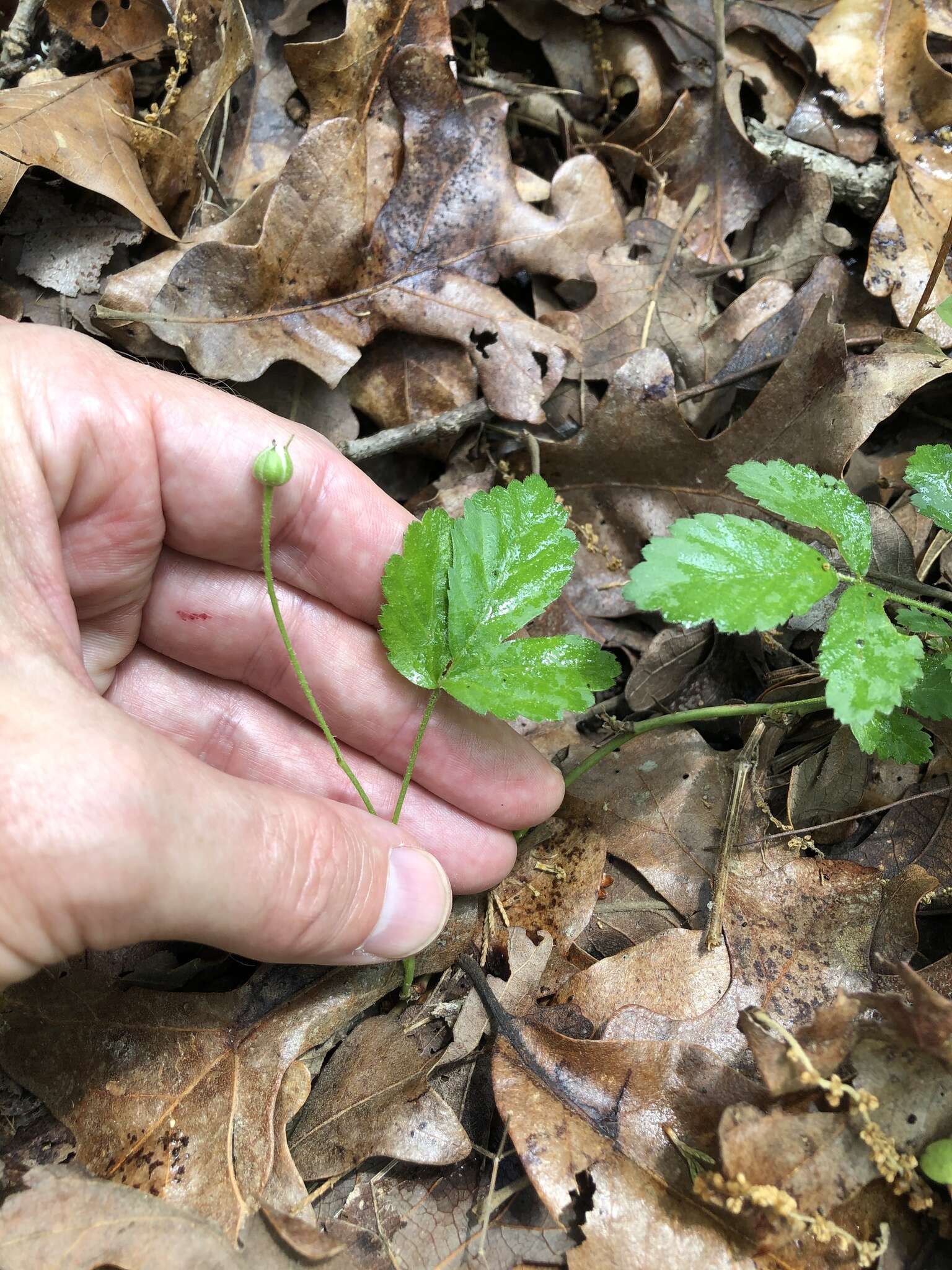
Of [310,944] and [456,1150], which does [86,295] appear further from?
[456,1150]

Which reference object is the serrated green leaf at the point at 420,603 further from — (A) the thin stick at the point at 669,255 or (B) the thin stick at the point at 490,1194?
(A) the thin stick at the point at 669,255

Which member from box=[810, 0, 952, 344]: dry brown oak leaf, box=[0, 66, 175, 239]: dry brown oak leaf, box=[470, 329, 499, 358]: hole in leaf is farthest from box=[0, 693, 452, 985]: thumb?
box=[810, 0, 952, 344]: dry brown oak leaf

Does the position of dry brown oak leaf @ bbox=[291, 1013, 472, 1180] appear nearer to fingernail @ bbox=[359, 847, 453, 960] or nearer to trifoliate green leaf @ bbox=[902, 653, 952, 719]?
fingernail @ bbox=[359, 847, 453, 960]

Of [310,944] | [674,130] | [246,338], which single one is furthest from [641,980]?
[674,130]

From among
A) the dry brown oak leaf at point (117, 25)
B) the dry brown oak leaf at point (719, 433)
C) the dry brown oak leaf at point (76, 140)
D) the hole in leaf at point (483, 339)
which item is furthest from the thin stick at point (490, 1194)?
the dry brown oak leaf at point (117, 25)

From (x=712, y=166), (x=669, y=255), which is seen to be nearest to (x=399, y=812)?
(x=669, y=255)
